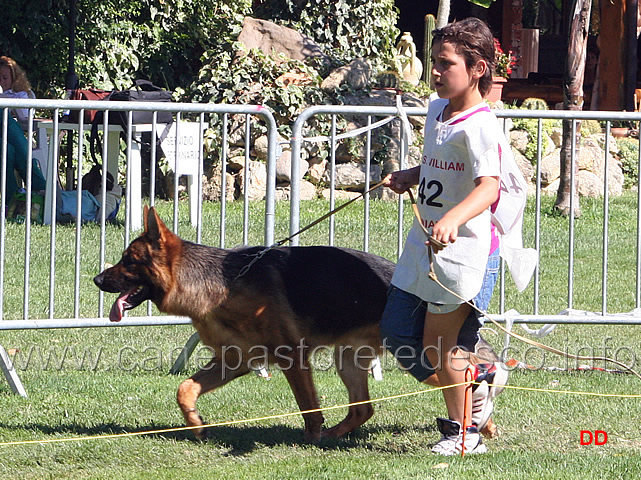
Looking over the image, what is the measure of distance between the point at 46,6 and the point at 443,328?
1307 centimetres

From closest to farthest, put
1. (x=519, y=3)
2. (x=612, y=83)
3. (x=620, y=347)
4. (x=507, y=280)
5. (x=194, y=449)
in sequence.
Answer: (x=194, y=449), (x=620, y=347), (x=507, y=280), (x=612, y=83), (x=519, y=3)

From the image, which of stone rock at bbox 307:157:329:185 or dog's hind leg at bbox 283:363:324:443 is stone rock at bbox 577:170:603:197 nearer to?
stone rock at bbox 307:157:329:185

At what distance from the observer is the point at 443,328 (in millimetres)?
4270

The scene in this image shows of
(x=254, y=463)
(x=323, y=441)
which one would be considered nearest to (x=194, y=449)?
(x=254, y=463)

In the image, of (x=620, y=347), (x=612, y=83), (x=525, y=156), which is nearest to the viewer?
(x=620, y=347)

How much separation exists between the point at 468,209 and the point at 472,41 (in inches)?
30.5

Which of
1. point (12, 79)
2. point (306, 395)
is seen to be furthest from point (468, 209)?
point (12, 79)

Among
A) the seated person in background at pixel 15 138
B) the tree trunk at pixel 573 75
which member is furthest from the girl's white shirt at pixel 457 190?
the tree trunk at pixel 573 75

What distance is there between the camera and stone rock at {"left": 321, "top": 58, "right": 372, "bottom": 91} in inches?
573

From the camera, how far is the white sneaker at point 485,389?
180 inches

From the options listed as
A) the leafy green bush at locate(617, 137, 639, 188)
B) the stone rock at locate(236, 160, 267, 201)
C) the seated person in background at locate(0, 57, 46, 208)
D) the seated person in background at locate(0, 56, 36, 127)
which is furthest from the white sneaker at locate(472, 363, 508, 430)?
the leafy green bush at locate(617, 137, 639, 188)

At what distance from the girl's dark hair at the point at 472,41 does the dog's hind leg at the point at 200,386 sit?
75.0 inches

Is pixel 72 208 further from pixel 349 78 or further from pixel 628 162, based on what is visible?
pixel 628 162

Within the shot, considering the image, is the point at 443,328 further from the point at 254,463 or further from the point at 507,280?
the point at 507,280
